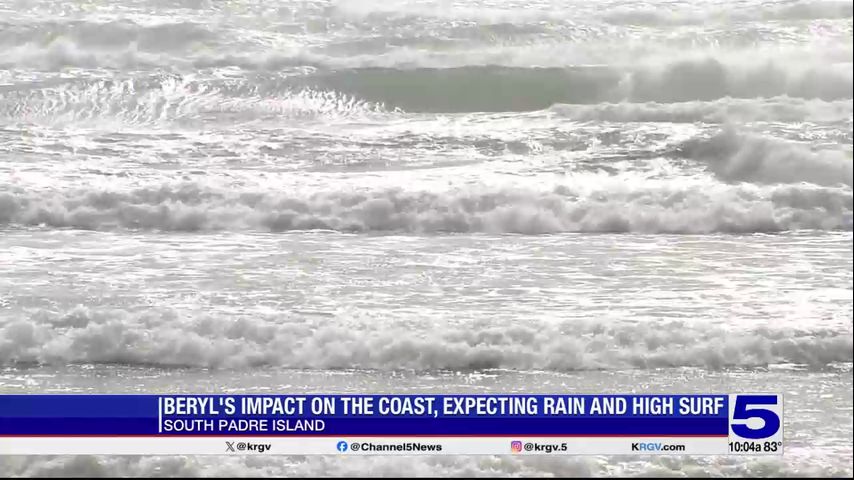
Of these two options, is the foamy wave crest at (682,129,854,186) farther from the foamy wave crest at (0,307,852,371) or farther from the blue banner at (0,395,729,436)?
the blue banner at (0,395,729,436)

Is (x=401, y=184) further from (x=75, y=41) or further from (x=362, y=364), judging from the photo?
(x=75, y=41)

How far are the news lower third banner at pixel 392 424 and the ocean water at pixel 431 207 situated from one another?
0.15 ft

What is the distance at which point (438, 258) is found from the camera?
11.2 feet

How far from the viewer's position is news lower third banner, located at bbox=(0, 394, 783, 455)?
2467 millimetres

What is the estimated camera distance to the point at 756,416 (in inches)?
100.0

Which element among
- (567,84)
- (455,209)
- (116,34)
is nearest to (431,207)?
(455,209)

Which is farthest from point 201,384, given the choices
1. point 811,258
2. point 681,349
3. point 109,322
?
point 811,258

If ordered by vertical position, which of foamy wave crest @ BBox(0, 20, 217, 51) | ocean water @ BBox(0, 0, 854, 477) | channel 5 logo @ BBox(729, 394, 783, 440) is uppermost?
foamy wave crest @ BBox(0, 20, 217, 51)

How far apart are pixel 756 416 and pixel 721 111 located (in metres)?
2.20

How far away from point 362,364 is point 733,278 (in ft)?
4.15

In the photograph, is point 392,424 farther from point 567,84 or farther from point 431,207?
point 567,84

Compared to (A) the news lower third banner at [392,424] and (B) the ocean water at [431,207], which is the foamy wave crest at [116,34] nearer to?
(B) the ocean water at [431,207]

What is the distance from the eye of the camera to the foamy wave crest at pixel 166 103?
14.9ft

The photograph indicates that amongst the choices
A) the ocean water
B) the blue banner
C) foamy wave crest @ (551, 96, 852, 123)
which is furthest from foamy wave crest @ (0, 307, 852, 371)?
foamy wave crest @ (551, 96, 852, 123)
